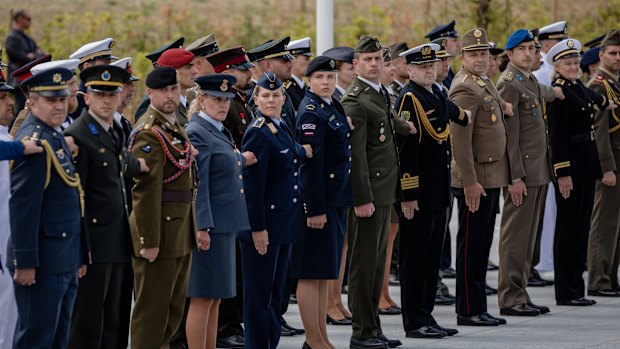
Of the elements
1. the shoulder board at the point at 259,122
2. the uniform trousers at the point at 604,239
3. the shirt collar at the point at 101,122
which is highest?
the shoulder board at the point at 259,122

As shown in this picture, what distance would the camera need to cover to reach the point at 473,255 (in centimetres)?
1068

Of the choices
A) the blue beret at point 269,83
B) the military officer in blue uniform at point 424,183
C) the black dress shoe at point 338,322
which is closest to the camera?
the blue beret at point 269,83

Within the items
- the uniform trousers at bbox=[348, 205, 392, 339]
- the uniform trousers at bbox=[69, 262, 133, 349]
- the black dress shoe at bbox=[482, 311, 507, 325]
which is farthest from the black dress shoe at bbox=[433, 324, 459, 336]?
the uniform trousers at bbox=[69, 262, 133, 349]

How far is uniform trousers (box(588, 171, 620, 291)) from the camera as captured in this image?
12430 millimetres

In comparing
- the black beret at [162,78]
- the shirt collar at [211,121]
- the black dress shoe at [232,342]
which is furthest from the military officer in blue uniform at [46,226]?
the black dress shoe at [232,342]

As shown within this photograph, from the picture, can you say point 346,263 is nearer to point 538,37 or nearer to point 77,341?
point 538,37

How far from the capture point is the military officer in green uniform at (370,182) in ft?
31.3

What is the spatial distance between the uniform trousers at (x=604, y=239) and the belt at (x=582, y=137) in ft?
2.42

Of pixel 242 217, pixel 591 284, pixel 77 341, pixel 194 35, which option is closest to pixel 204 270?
pixel 242 217

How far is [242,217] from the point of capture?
27.0 ft

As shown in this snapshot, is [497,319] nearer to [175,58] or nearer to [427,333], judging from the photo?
[427,333]

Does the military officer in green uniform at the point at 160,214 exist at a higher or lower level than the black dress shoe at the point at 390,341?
higher

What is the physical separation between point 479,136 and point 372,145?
131 centimetres

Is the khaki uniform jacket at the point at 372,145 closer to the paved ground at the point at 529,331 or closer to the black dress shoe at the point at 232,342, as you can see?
the paved ground at the point at 529,331
